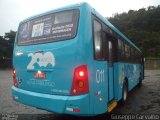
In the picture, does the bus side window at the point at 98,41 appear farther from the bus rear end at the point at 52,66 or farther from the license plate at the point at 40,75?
the license plate at the point at 40,75

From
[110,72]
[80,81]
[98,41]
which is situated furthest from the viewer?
[110,72]

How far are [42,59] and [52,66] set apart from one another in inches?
15.2

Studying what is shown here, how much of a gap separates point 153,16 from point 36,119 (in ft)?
257

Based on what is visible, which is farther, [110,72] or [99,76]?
[110,72]

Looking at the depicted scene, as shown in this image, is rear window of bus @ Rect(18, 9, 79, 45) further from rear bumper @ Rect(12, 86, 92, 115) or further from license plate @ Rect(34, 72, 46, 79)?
rear bumper @ Rect(12, 86, 92, 115)

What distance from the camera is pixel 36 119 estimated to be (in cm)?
691

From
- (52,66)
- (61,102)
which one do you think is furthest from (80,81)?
(52,66)

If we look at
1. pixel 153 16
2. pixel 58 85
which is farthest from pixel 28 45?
pixel 153 16

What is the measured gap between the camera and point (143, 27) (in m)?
81.6

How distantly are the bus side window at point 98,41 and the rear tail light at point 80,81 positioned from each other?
651 mm

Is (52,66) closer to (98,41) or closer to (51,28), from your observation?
(51,28)

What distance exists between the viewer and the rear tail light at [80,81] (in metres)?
5.23

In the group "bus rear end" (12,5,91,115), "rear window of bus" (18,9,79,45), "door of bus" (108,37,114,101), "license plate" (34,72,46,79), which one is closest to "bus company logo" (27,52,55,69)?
"bus rear end" (12,5,91,115)

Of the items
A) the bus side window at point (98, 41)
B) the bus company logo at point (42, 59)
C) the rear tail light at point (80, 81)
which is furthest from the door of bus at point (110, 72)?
the bus company logo at point (42, 59)
